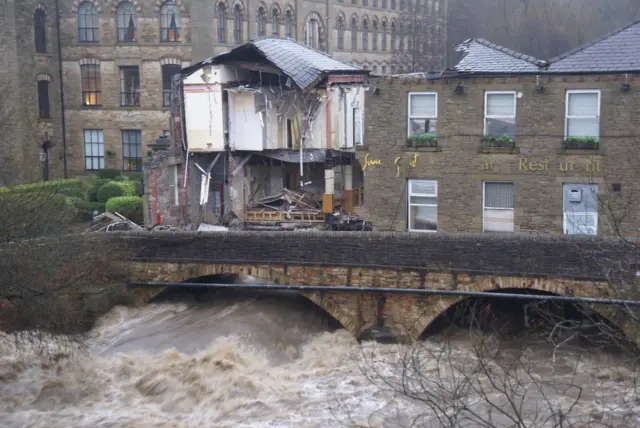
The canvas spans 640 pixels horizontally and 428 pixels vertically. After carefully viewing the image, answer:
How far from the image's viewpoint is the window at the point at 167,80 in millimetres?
42625

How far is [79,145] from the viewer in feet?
143

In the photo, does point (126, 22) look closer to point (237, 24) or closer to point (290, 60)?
point (237, 24)

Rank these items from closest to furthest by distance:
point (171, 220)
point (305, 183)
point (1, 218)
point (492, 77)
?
point (1, 218), point (492, 77), point (171, 220), point (305, 183)

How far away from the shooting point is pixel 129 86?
142ft

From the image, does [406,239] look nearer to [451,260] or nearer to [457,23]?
[451,260]

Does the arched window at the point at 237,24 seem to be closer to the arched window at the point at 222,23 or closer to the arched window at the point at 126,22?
the arched window at the point at 222,23

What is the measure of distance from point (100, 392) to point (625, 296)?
37.5 feet

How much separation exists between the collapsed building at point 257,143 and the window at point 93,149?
11249 mm

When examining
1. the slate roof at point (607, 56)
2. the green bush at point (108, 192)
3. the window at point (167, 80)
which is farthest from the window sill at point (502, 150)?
the window at point (167, 80)

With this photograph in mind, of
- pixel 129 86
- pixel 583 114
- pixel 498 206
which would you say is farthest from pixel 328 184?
pixel 129 86

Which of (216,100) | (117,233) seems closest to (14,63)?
(216,100)

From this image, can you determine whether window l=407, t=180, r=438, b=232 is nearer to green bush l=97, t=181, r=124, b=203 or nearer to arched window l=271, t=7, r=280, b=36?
green bush l=97, t=181, r=124, b=203

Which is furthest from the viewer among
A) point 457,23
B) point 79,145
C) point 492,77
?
point 457,23

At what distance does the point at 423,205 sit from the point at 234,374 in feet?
26.9
